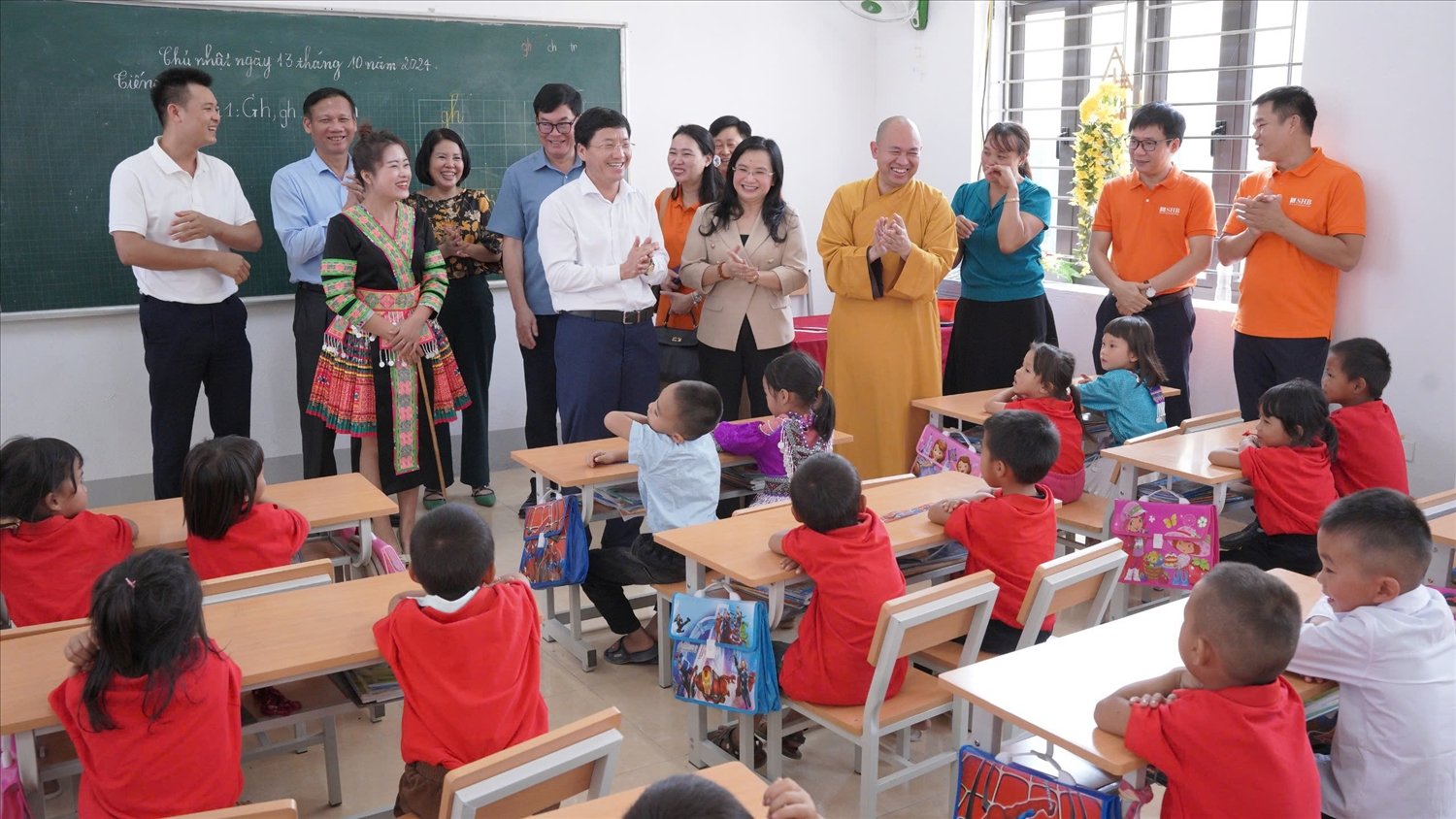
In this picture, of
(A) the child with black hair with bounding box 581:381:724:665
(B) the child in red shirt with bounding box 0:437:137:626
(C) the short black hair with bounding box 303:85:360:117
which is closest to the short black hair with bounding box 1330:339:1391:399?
(A) the child with black hair with bounding box 581:381:724:665

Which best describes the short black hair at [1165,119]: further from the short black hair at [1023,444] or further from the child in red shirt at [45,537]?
the child in red shirt at [45,537]

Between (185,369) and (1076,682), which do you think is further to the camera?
(185,369)

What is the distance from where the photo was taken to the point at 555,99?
4.90 metres

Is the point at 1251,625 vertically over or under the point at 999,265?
under

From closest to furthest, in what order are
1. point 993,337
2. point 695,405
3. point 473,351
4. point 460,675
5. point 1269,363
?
point 460,675 < point 695,405 < point 1269,363 < point 993,337 < point 473,351

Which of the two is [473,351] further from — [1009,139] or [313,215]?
[1009,139]

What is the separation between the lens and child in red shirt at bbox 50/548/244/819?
1.94 meters

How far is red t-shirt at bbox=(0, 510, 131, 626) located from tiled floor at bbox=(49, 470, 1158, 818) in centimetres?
54

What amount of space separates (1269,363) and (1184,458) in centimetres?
134

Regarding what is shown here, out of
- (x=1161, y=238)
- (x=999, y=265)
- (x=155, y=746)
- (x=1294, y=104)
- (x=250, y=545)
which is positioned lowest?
(x=155, y=746)

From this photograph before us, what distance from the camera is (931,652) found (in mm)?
2920

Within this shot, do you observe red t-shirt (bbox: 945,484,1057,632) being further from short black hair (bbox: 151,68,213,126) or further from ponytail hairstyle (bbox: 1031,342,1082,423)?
short black hair (bbox: 151,68,213,126)

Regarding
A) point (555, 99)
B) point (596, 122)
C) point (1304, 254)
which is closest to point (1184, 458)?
point (1304, 254)

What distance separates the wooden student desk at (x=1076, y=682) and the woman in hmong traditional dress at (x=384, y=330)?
260cm
